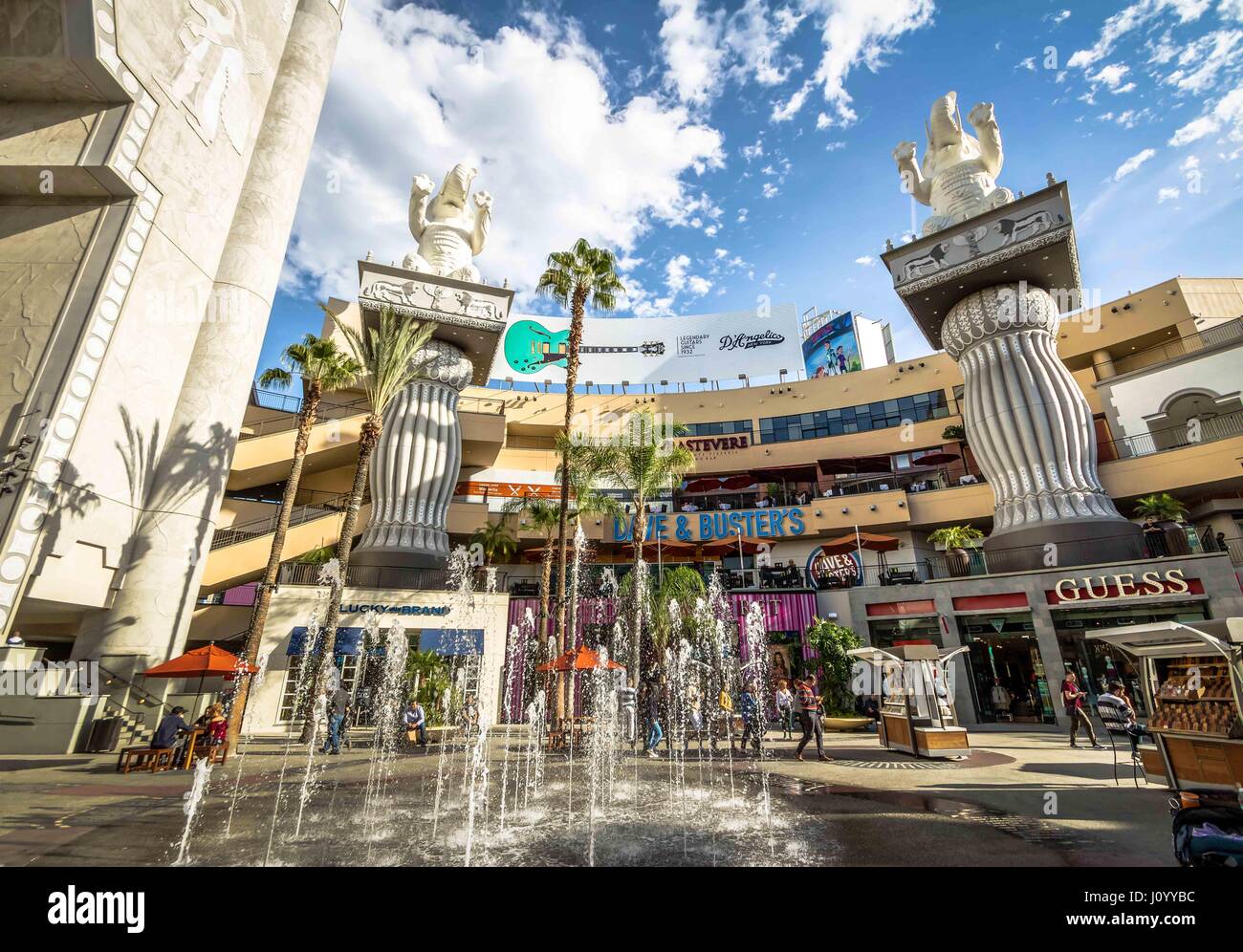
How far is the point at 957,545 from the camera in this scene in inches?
850

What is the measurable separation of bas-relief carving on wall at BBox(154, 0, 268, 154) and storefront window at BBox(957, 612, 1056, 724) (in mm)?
29150

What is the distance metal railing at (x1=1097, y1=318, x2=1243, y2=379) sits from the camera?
23109 millimetres

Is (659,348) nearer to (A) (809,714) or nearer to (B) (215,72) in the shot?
(B) (215,72)

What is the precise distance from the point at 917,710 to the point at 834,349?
3805cm

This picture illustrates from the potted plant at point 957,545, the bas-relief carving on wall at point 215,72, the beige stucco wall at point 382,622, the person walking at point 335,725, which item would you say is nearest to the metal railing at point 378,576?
the beige stucco wall at point 382,622

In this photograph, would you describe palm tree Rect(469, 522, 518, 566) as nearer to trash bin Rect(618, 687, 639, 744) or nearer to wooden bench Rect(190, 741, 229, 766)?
trash bin Rect(618, 687, 639, 744)

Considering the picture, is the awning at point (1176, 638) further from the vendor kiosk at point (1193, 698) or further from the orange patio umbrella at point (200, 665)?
the orange patio umbrella at point (200, 665)

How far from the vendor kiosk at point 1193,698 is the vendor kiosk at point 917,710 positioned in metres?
3.28

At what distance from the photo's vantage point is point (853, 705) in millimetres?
18953

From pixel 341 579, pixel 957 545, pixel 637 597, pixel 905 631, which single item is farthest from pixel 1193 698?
pixel 341 579

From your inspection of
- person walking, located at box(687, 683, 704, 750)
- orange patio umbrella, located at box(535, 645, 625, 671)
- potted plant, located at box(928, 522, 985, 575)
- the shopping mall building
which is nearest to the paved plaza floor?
orange patio umbrella, located at box(535, 645, 625, 671)

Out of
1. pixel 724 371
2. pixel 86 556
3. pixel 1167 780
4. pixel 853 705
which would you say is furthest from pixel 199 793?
pixel 724 371

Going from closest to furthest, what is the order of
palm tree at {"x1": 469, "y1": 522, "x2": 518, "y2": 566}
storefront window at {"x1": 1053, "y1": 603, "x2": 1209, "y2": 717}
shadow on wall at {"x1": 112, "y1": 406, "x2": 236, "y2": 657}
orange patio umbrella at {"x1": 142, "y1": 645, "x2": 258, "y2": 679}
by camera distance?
orange patio umbrella at {"x1": 142, "y1": 645, "x2": 258, "y2": 679} → shadow on wall at {"x1": 112, "y1": 406, "x2": 236, "y2": 657} → storefront window at {"x1": 1053, "y1": 603, "x2": 1209, "y2": 717} → palm tree at {"x1": 469, "y1": 522, "x2": 518, "y2": 566}

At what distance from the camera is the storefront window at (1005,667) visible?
18.5m
